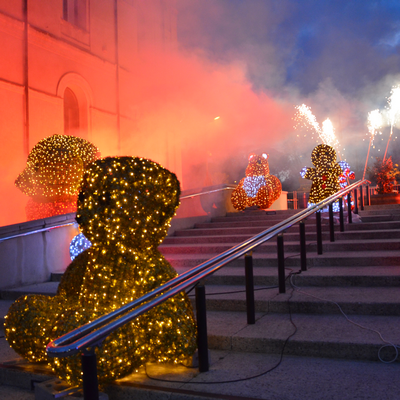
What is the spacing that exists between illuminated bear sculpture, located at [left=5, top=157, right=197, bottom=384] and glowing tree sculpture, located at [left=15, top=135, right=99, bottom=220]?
12.6ft

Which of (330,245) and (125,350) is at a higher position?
(330,245)

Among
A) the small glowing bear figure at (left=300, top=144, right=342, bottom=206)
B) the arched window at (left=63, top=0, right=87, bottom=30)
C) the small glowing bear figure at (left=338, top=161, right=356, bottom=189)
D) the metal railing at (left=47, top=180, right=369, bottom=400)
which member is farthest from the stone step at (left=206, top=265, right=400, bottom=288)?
the arched window at (left=63, top=0, right=87, bottom=30)

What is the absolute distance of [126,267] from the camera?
10.6 ft

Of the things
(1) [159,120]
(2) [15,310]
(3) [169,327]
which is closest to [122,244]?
A: (3) [169,327]

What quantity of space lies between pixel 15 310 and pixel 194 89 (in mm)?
15522

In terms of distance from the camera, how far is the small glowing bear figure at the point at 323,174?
9391mm

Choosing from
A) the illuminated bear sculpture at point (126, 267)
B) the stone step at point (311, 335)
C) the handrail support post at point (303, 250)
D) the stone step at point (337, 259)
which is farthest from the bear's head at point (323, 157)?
the illuminated bear sculpture at point (126, 267)

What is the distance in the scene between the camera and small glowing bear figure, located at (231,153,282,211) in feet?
34.6

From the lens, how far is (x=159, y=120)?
17.3 m

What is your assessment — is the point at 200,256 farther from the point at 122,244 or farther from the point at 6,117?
the point at 6,117

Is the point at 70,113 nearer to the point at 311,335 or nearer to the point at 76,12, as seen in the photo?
the point at 76,12

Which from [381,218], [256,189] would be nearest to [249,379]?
[381,218]

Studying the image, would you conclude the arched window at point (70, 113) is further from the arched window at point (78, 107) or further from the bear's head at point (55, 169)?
the bear's head at point (55, 169)

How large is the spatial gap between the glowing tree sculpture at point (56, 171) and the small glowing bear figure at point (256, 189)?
4541 millimetres
